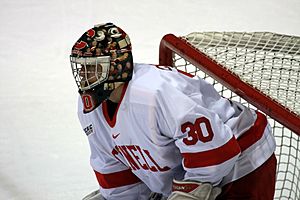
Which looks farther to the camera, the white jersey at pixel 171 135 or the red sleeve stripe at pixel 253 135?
the red sleeve stripe at pixel 253 135

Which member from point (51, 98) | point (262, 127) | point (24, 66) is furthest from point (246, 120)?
point (24, 66)

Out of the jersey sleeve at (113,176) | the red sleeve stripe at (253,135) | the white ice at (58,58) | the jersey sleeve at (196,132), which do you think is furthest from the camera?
the white ice at (58,58)

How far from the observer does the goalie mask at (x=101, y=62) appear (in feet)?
5.21

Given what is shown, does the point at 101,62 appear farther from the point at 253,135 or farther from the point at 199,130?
the point at 253,135

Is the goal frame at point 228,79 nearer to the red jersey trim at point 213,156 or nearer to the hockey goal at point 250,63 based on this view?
the hockey goal at point 250,63

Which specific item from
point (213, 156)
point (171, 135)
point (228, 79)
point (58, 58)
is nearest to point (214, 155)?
point (213, 156)

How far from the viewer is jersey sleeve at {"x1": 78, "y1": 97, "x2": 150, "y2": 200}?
187 centimetres

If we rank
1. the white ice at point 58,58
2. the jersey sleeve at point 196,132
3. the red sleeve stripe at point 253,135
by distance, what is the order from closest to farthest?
1. the jersey sleeve at point 196,132
2. the red sleeve stripe at point 253,135
3. the white ice at point 58,58

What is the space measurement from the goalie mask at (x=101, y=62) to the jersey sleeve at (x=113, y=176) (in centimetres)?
26

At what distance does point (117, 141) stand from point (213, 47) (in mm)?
436

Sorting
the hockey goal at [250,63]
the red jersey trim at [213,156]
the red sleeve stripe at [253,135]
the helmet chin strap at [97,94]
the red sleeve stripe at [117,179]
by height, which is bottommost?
the red sleeve stripe at [117,179]

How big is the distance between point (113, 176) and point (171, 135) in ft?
1.17

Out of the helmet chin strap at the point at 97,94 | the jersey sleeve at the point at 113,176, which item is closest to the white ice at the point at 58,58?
the jersey sleeve at the point at 113,176

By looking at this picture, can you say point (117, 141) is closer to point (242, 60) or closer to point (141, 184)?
Result: point (141, 184)
